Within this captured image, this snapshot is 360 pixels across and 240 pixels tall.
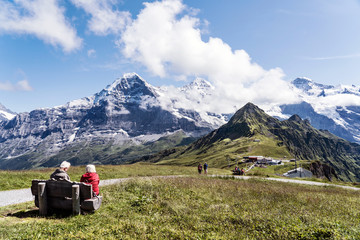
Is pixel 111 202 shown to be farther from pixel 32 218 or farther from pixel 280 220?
pixel 280 220

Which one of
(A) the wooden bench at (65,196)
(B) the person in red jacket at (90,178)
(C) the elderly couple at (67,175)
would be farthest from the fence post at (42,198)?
(B) the person in red jacket at (90,178)

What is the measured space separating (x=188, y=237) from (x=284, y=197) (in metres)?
10.3

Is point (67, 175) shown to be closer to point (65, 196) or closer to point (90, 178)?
point (65, 196)

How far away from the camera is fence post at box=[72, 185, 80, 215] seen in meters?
10.2

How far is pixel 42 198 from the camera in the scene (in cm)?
1045

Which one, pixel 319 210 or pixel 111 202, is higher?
pixel 111 202

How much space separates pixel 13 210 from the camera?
1166 cm

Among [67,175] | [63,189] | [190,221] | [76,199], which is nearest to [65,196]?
[63,189]

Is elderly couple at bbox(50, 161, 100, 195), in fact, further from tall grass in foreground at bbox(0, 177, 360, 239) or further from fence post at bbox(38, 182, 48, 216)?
tall grass in foreground at bbox(0, 177, 360, 239)

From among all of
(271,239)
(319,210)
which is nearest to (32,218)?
(271,239)

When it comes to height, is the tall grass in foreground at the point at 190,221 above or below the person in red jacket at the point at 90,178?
below

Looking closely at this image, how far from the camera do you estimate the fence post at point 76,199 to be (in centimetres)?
1016

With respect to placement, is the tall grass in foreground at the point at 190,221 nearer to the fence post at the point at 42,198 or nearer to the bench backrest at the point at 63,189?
the fence post at the point at 42,198

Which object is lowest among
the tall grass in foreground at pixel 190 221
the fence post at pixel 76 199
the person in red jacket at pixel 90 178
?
the tall grass in foreground at pixel 190 221
